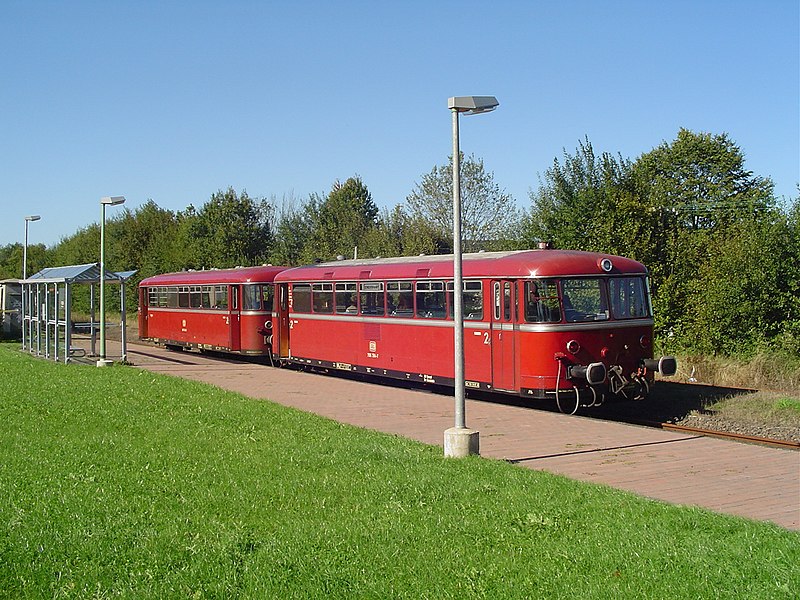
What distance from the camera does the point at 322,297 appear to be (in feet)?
71.1

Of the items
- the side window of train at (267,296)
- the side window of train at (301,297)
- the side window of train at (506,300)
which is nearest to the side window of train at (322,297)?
the side window of train at (301,297)

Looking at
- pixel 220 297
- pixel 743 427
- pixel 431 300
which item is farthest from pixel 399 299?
pixel 220 297

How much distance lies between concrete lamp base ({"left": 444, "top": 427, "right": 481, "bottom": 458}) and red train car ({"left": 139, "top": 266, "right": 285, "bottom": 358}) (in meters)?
15.1

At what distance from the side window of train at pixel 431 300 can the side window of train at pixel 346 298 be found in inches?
109

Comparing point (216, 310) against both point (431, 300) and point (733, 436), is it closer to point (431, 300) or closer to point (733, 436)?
point (431, 300)

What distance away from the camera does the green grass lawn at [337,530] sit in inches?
230

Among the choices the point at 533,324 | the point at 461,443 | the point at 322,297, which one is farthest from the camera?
the point at 322,297

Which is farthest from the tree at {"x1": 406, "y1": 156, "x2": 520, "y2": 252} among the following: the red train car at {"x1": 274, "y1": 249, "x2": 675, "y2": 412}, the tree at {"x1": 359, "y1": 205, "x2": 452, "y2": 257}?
the red train car at {"x1": 274, "y1": 249, "x2": 675, "y2": 412}

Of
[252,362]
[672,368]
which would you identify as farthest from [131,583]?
[252,362]

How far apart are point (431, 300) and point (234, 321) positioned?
34.7ft

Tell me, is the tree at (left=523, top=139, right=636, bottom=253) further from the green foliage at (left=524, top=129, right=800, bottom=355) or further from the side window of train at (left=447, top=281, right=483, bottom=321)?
the side window of train at (left=447, top=281, right=483, bottom=321)

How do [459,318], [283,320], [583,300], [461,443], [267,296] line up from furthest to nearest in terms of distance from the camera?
[267,296] < [283,320] < [583,300] < [459,318] < [461,443]

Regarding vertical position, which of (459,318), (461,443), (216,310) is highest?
(216,310)

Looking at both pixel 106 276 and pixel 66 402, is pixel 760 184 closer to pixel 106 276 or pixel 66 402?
pixel 106 276
